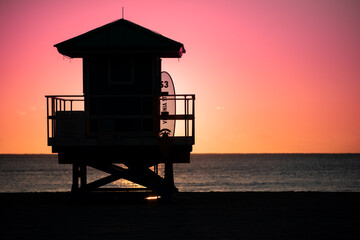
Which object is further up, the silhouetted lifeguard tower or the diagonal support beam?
the silhouetted lifeguard tower

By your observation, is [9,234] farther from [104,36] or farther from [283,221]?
[104,36]

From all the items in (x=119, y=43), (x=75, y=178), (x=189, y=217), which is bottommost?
(x=189, y=217)

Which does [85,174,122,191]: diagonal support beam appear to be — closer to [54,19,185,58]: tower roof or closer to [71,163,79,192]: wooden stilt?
[71,163,79,192]: wooden stilt

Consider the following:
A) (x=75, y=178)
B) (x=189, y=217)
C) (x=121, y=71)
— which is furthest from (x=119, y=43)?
(x=189, y=217)

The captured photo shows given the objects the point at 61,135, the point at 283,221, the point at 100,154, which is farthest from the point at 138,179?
the point at 283,221

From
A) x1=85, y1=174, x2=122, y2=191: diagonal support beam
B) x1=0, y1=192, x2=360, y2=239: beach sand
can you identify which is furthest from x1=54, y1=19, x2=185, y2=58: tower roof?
x1=0, y1=192, x2=360, y2=239: beach sand

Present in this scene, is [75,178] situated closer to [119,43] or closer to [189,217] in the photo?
[119,43]

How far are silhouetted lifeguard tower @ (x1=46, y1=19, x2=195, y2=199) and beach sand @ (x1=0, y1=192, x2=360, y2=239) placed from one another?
1.94 metres

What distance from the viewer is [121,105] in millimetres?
21172

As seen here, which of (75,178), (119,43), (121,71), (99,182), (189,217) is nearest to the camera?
(189,217)

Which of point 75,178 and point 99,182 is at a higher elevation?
point 75,178

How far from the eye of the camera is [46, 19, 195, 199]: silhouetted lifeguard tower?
20516mm

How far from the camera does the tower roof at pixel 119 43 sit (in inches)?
817

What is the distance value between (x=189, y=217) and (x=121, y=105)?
622 centimetres
